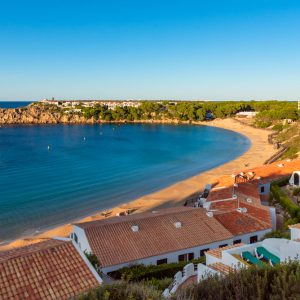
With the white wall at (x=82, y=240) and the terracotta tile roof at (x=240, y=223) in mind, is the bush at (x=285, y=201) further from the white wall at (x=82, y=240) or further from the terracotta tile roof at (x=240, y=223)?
the white wall at (x=82, y=240)

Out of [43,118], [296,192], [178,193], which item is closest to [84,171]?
[178,193]

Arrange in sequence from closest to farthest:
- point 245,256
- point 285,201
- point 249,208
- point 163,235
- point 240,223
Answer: point 245,256, point 163,235, point 240,223, point 249,208, point 285,201

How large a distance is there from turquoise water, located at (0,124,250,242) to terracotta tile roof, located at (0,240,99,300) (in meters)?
15.2

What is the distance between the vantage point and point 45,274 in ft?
34.1

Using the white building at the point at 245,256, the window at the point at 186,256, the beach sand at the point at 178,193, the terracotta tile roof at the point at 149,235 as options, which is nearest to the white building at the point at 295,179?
the beach sand at the point at 178,193

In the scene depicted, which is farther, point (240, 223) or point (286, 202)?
point (286, 202)

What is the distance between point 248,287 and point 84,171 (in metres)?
42.2

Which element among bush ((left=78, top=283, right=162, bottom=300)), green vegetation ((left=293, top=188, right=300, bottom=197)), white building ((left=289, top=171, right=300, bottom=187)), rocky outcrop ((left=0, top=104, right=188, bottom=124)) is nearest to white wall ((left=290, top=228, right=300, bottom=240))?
bush ((left=78, top=283, right=162, bottom=300))

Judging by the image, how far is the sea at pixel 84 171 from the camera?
3019 centimetres

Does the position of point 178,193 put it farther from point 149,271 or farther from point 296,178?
point 149,271

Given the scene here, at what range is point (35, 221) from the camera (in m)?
28.0

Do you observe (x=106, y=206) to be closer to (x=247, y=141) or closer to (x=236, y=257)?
(x=236, y=257)

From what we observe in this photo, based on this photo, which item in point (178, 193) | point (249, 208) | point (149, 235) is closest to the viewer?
point (149, 235)

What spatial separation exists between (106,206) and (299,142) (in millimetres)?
40151
